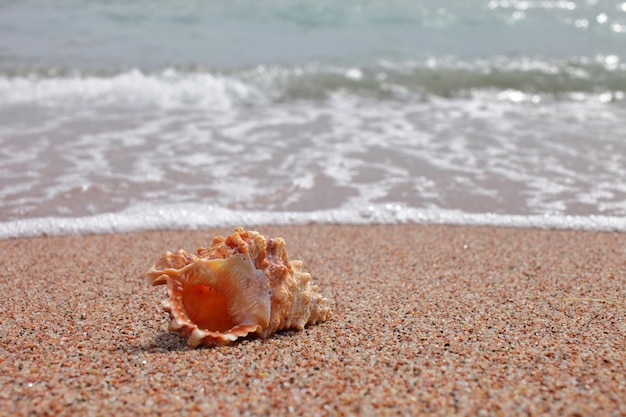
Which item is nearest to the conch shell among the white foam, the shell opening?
the shell opening

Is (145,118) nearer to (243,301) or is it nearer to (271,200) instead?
(271,200)

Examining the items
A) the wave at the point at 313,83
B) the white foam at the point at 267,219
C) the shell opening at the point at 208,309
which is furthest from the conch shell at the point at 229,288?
the wave at the point at 313,83

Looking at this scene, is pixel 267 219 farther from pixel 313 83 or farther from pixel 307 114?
pixel 313 83

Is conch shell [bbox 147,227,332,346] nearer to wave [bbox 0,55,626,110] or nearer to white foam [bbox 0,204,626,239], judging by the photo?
white foam [bbox 0,204,626,239]

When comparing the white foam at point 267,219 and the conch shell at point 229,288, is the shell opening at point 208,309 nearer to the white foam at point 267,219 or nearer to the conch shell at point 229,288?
the conch shell at point 229,288

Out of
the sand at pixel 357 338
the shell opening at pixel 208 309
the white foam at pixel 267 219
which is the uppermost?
the shell opening at pixel 208 309

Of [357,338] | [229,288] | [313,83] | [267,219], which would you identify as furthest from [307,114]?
[229,288]
